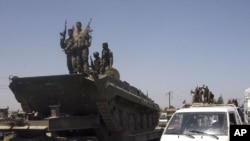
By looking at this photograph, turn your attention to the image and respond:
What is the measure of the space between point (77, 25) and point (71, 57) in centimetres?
106

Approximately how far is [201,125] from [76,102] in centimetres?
442

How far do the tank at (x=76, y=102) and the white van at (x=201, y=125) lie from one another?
286 centimetres

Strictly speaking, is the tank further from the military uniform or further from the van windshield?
the van windshield

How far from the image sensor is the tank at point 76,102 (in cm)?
1027

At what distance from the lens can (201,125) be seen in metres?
7.66

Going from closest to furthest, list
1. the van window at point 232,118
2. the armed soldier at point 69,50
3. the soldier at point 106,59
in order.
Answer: the van window at point 232,118 → the armed soldier at point 69,50 → the soldier at point 106,59

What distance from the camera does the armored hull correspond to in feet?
33.7

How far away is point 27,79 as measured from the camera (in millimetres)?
10688

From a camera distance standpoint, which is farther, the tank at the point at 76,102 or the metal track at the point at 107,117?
the metal track at the point at 107,117

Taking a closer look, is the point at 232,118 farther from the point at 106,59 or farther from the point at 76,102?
the point at 106,59

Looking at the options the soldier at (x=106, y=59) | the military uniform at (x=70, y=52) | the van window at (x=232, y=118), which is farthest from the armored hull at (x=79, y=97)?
the van window at (x=232, y=118)

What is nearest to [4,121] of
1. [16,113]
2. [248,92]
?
[16,113]

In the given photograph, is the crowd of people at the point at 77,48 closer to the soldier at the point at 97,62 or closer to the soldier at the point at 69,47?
the soldier at the point at 69,47

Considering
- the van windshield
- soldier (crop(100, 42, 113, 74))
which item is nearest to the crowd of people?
soldier (crop(100, 42, 113, 74))
